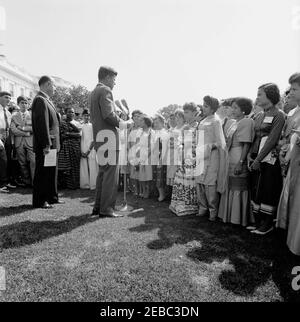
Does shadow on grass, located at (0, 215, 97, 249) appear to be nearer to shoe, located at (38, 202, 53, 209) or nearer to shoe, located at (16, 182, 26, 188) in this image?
shoe, located at (38, 202, 53, 209)

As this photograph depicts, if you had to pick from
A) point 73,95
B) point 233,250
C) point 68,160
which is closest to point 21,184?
point 68,160

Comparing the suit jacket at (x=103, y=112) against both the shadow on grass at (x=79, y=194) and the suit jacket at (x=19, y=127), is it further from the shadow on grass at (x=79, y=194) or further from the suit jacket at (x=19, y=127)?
the suit jacket at (x=19, y=127)

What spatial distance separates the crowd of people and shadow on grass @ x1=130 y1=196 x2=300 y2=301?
0.22 metres

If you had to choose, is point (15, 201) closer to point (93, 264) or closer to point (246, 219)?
point (93, 264)

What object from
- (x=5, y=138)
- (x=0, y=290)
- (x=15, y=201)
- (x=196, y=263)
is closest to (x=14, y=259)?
(x=0, y=290)

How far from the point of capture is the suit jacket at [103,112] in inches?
174

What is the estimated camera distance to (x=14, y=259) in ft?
9.70

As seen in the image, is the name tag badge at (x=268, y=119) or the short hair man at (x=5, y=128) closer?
the name tag badge at (x=268, y=119)

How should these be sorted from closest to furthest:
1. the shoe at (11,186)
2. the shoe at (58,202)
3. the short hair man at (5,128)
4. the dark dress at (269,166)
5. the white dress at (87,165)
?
the dark dress at (269,166) < the shoe at (58,202) < the short hair man at (5,128) < the shoe at (11,186) < the white dress at (87,165)

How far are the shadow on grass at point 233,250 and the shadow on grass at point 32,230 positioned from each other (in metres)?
0.94

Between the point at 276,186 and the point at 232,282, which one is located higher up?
the point at 276,186

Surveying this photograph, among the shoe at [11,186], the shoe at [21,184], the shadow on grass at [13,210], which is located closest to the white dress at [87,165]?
the shoe at [21,184]
